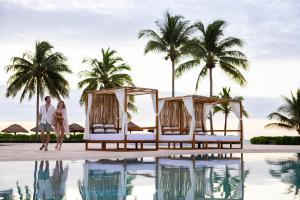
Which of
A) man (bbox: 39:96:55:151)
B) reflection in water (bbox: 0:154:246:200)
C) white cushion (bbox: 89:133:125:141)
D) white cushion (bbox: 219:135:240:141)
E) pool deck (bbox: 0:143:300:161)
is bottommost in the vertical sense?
pool deck (bbox: 0:143:300:161)

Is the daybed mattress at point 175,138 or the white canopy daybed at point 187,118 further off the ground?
the white canopy daybed at point 187,118

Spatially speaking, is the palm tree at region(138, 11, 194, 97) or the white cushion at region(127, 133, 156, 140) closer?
the white cushion at region(127, 133, 156, 140)

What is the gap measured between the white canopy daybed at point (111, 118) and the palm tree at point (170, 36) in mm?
13816

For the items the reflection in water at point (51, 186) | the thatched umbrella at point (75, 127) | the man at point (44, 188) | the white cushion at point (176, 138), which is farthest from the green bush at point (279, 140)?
the man at point (44, 188)

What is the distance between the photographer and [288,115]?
27.6 meters

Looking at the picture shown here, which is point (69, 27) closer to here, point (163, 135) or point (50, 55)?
point (163, 135)

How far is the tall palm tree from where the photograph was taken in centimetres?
2766

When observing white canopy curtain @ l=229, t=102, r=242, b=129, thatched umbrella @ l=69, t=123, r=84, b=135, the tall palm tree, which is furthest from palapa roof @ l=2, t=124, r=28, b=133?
white canopy curtain @ l=229, t=102, r=242, b=129

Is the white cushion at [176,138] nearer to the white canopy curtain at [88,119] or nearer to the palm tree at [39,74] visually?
the white canopy curtain at [88,119]

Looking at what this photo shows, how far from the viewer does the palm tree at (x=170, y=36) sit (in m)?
29.8

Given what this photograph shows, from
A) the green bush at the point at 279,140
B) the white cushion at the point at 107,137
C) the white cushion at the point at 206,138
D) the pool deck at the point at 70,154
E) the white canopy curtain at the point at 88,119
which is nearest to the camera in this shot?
the pool deck at the point at 70,154

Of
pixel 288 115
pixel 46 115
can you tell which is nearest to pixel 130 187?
pixel 46 115

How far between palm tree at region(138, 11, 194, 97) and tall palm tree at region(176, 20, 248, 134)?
1695mm

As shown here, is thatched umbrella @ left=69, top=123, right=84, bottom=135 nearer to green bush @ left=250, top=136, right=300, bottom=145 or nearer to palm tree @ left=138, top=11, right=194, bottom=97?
palm tree @ left=138, top=11, right=194, bottom=97
